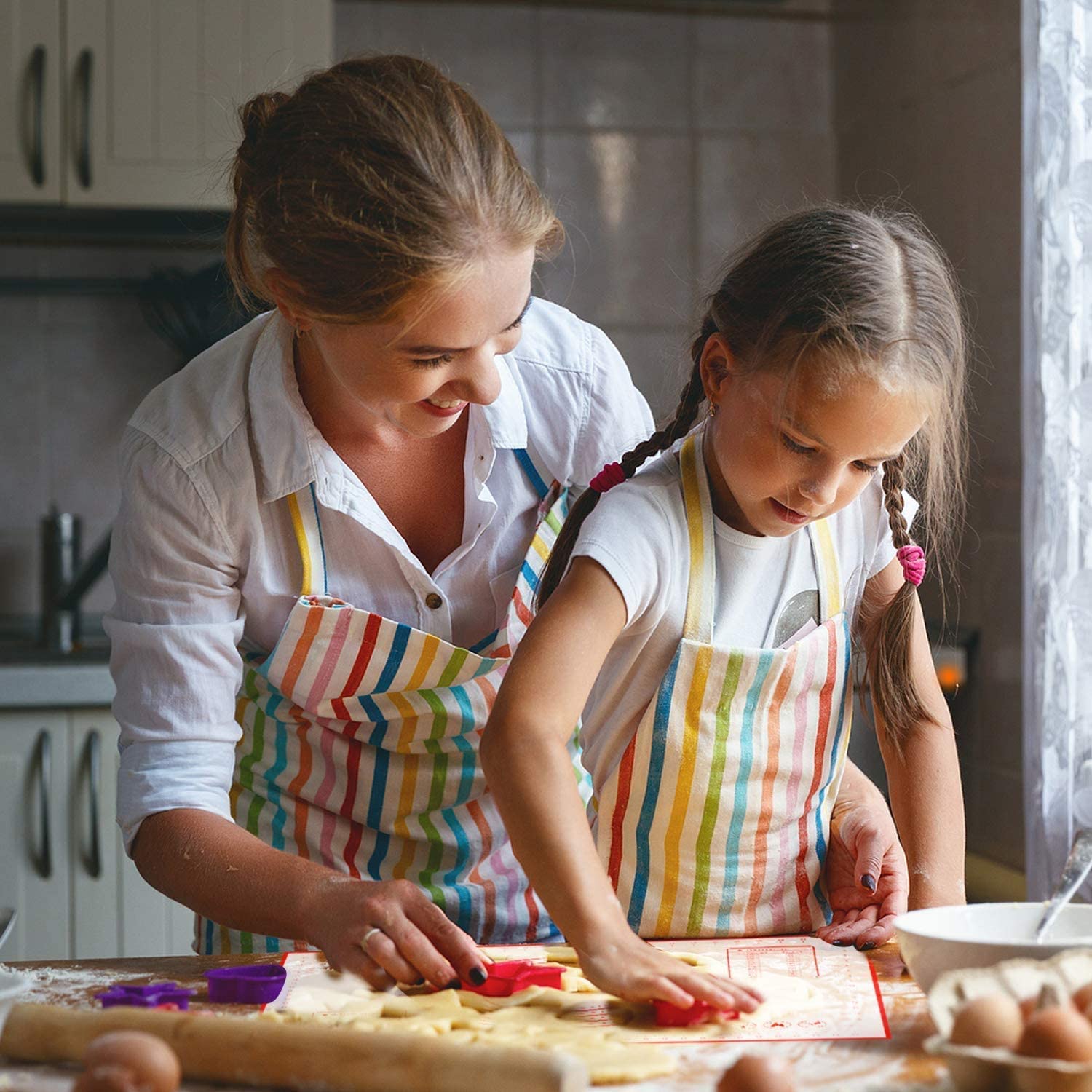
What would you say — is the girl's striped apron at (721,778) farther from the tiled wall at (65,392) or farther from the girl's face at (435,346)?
the tiled wall at (65,392)

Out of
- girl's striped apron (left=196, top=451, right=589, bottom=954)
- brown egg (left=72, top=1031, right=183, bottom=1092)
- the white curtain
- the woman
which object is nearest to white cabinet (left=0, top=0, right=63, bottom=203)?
the woman

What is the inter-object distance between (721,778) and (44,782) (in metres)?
1.29

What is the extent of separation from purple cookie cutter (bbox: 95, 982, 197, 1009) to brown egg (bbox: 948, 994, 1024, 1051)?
0.44 m

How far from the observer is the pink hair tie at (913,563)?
1.03 meters

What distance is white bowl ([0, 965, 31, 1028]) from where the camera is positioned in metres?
0.72

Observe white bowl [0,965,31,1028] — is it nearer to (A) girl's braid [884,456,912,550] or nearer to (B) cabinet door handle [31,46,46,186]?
(A) girl's braid [884,456,912,550]

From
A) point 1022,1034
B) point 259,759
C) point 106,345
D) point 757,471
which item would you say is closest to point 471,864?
point 259,759

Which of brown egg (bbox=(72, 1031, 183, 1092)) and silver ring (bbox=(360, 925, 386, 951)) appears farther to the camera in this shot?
silver ring (bbox=(360, 925, 386, 951))

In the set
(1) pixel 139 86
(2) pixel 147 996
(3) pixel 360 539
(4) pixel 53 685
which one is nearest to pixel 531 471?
(3) pixel 360 539

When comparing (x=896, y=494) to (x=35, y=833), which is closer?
(x=896, y=494)

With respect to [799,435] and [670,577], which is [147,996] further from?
[799,435]

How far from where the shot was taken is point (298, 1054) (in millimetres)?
658

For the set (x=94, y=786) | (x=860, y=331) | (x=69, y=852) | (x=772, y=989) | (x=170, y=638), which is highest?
(x=860, y=331)

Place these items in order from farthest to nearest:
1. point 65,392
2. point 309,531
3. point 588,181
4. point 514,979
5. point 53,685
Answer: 1. point 588,181
2. point 65,392
3. point 53,685
4. point 309,531
5. point 514,979
